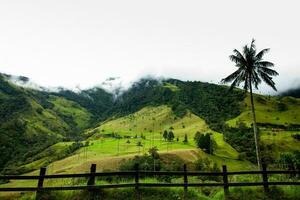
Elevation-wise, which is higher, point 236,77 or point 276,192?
point 236,77

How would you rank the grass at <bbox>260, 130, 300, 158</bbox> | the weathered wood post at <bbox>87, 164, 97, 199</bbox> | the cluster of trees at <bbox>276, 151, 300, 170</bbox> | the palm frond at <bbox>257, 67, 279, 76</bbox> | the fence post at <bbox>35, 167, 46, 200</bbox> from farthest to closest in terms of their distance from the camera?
the grass at <bbox>260, 130, 300, 158</bbox>, the cluster of trees at <bbox>276, 151, 300, 170</bbox>, the palm frond at <bbox>257, 67, 279, 76</bbox>, the weathered wood post at <bbox>87, 164, 97, 199</bbox>, the fence post at <bbox>35, 167, 46, 200</bbox>

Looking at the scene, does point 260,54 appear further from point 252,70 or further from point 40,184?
point 40,184

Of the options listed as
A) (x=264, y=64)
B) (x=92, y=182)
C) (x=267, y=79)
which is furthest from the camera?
(x=264, y=64)

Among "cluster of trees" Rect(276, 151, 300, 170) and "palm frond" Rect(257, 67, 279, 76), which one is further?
"cluster of trees" Rect(276, 151, 300, 170)

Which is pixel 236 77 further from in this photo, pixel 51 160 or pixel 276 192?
pixel 51 160

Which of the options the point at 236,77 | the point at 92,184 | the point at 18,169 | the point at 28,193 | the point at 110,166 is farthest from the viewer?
the point at 18,169

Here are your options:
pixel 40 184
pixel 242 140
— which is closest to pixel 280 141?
pixel 242 140

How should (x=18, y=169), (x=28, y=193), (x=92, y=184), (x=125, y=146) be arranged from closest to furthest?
(x=92, y=184)
(x=28, y=193)
(x=18, y=169)
(x=125, y=146)

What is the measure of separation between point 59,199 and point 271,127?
19204 cm

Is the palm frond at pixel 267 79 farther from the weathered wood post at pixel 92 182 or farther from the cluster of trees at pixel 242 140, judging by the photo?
the cluster of trees at pixel 242 140

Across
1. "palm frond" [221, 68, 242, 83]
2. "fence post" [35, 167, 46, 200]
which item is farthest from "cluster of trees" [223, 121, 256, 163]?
"fence post" [35, 167, 46, 200]

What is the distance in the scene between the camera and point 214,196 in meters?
18.0

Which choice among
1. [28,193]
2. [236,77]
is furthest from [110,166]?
[28,193]

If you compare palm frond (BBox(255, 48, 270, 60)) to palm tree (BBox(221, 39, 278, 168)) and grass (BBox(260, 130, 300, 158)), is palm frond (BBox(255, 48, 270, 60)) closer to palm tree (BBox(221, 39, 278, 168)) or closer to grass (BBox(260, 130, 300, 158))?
palm tree (BBox(221, 39, 278, 168))
